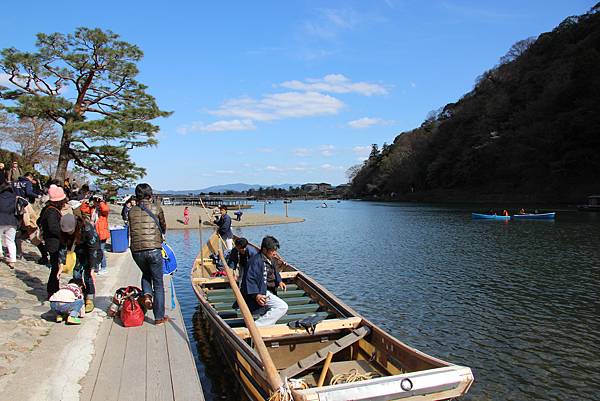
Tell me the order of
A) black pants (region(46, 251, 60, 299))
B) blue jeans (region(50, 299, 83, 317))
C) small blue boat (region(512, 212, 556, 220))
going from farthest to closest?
small blue boat (region(512, 212, 556, 220)), black pants (region(46, 251, 60, 299)), blue jeans (region(50, 299, 83, 317))

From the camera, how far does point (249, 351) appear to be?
4961 millimetres

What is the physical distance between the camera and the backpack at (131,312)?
21.1ft

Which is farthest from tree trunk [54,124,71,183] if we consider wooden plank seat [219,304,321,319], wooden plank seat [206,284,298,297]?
wooden plank seat [219,304,321,319]

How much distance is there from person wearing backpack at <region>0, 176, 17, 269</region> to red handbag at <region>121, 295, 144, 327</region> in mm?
4546

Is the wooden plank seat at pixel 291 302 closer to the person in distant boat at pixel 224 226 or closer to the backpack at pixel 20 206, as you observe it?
the person in distant boat at pixel 224 226

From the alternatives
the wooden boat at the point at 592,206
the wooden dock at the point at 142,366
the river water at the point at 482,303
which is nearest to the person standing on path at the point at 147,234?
the wooden dock at the point at 142,366

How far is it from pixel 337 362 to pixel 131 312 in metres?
3.23

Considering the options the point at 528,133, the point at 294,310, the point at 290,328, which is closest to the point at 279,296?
the point at 294,310

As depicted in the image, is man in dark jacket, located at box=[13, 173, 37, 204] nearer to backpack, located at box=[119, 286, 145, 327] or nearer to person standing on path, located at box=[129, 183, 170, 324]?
backpack, located at box=[119, 286, 145, 327]

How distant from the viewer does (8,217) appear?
917 centimetres

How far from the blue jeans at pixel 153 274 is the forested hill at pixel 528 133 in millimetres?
60544

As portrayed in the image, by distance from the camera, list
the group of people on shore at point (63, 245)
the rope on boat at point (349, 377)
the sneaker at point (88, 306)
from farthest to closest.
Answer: the sneaker at point (88, 306) < the group of people on shore at point (63, 245) < the rope on boat at point (349, 377)

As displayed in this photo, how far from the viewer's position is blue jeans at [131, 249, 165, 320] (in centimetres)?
628

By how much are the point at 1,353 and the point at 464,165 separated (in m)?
81.9
